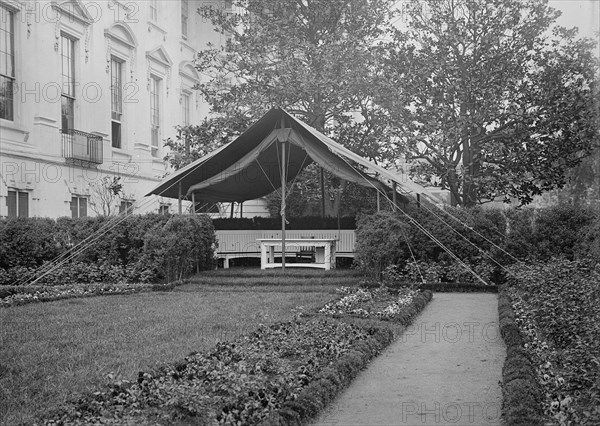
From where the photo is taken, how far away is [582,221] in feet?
54.9

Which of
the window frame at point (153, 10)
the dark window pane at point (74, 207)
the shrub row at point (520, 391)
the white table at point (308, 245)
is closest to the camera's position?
the shrub row at point (520, 391)

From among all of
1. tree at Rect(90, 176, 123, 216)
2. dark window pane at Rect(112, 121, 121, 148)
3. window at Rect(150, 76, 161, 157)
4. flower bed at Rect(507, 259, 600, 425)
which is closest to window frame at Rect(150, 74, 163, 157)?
window at Rect(150, 76, 161, 157)

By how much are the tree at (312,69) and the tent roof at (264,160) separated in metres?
2.35

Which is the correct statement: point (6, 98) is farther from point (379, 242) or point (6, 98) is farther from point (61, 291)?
point (379, 242)

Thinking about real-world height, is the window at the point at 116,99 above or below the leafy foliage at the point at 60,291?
above

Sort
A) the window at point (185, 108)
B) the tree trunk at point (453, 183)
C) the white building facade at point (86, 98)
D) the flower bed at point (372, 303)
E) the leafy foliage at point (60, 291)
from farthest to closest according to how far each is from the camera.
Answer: the window at point (185, 108), the tree trunk at point (453, 183), the white building facade at point (86, 98), the leafy foliage at point (60, 291), the flower bed at point (372, 303)

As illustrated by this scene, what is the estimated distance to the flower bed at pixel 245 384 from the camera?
5.14 m

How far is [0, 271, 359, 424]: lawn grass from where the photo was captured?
6.31m

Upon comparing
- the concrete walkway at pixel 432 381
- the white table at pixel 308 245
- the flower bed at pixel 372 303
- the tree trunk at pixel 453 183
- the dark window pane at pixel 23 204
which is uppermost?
the tree trunk at pixel 453 183

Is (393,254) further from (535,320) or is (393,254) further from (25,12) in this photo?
(25,12)

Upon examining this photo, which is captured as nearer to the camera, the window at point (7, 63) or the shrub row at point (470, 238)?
the shrub row at point (470, 238)

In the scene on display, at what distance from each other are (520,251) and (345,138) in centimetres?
758

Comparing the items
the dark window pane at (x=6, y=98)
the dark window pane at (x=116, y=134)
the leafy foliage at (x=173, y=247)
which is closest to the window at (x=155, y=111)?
the dark window pane at (x=116, y=134)

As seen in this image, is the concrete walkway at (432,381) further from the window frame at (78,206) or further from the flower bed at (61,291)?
the window frame at (78,206)
